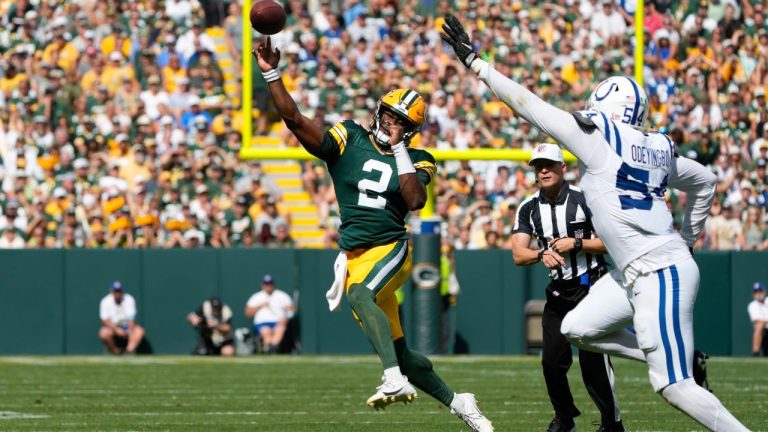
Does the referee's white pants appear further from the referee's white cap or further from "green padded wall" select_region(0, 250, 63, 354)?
"green padded wall" select_region(0, 250, 63, 354)

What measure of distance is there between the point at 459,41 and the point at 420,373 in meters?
1.83

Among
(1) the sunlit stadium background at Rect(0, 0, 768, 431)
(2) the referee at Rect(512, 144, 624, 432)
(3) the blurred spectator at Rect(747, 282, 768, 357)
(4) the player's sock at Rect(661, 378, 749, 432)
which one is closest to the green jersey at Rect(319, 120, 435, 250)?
(2) the referee at Rect(512, 144, 624, 432)

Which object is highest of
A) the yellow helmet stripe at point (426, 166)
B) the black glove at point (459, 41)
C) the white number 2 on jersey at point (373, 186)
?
the black glove at point (459, 41)

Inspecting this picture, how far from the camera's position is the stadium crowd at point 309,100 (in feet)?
50.3

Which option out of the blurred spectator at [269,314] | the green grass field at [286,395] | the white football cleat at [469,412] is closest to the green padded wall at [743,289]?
the green grass field at [286,395]

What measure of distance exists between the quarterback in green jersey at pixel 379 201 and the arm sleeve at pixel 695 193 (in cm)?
131

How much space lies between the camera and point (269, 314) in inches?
667

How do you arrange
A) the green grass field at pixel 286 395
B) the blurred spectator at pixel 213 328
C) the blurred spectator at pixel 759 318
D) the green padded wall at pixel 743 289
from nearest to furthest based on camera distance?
1. the green grass field at pixel 286 395
2. the blurred spectator at pixel 213 328
3. the blurred spectator at pixel 759 318
4. the green padded wall at pixel 743 289

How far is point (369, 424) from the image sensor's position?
29.1ft

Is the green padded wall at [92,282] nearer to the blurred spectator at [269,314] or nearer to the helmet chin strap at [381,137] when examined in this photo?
the blurred spectator at [269,314]

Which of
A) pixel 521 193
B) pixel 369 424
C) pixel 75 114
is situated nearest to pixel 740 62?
pixel 521 193

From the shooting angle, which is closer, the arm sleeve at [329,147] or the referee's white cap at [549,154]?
the arm sleeve at [329,147]

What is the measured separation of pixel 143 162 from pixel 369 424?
398 inches

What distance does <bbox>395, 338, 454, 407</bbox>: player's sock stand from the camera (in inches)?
289
